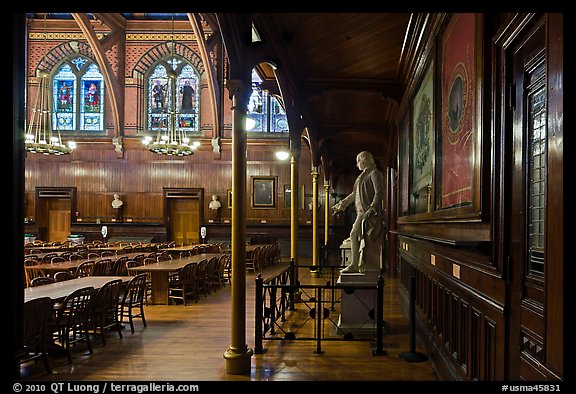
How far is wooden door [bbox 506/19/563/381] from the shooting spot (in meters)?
1.96

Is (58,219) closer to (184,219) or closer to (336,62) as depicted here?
(184,219)

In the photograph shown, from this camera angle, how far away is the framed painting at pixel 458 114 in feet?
12.2

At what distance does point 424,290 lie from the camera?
6.16 meters

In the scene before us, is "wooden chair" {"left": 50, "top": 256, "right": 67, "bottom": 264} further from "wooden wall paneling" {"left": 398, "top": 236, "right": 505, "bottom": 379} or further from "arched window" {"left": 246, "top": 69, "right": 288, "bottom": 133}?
"arched window" {"left": 246, "top": 69, "right": 288, "bottom": 133}

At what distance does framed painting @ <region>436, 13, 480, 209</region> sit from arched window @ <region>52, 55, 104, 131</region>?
65.9ft

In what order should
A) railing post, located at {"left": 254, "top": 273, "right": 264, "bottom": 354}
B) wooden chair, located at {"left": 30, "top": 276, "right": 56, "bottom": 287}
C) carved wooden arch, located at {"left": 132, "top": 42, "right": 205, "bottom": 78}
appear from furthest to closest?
carved wooden arch, located at {"left": 132, "top": 42, "right": 205, "bottom": 78}
wooden chair, located at {"left": 30, "top": 276, "right": 56, "bottom": 287}
railing post, located at {"left": 254, "top": 273, "right": 264, "bottom": 354}

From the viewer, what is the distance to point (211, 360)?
219 inches

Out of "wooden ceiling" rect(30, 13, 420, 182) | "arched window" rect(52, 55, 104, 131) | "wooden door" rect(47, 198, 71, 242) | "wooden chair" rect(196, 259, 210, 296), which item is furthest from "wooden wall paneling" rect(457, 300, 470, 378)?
"wooden door" rect(47, 198, 71, 242)

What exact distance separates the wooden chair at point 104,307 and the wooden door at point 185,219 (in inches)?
596

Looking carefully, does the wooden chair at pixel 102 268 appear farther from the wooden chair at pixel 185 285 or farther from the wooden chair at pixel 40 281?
the wooden chair at pixel 40 281

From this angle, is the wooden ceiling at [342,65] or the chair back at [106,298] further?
the wooden ceiling at [342,65]

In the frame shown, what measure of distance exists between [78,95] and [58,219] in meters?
5.96

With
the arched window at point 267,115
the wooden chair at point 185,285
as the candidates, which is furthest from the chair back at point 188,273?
the arched window at point 267,115
